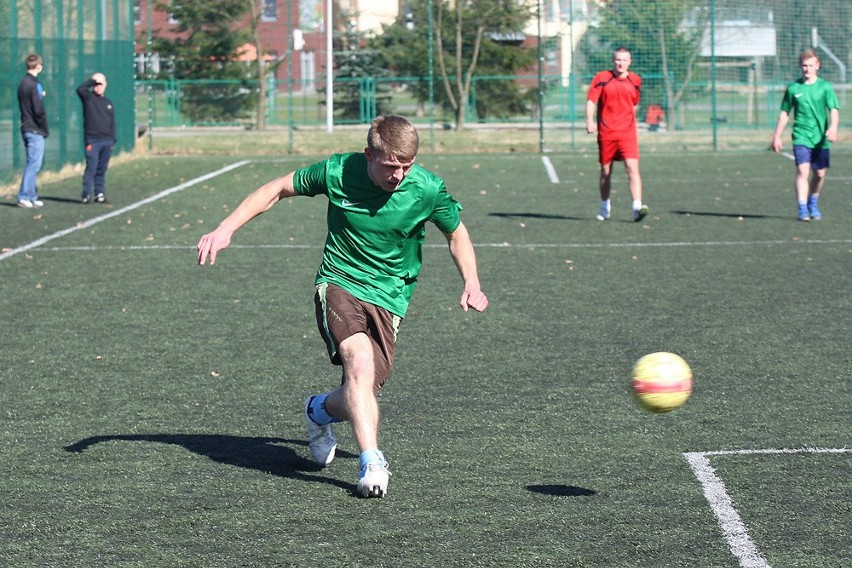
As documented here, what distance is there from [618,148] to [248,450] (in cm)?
1143

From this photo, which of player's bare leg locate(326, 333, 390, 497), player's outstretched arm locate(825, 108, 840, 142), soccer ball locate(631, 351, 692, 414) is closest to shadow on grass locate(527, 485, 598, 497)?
soccer ball locate(631, 351, 692, 414)

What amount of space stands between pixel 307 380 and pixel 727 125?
29.1 meters

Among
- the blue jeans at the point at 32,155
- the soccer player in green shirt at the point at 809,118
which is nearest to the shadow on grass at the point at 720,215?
the soccer player in green shirt at the point at 809,118

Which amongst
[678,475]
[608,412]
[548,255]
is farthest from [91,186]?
[678,475]

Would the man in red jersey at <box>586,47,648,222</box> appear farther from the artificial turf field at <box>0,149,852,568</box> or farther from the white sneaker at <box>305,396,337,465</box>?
the white sneaker at <box>305,396,337,465</box>

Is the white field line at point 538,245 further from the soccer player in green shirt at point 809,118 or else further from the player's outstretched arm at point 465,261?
the player's outstretched arm at point 465,261

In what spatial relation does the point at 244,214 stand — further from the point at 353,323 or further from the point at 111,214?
the point at 111,214

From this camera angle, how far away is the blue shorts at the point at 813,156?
17234 mm

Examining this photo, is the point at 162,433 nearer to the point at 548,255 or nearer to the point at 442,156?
the point at 548,255

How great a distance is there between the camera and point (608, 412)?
26.2ft

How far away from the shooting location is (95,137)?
2091 centimetres

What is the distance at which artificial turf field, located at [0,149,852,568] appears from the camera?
19.0 ft

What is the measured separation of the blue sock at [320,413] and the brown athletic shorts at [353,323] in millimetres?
289

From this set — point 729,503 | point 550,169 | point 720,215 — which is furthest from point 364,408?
point 550,169
